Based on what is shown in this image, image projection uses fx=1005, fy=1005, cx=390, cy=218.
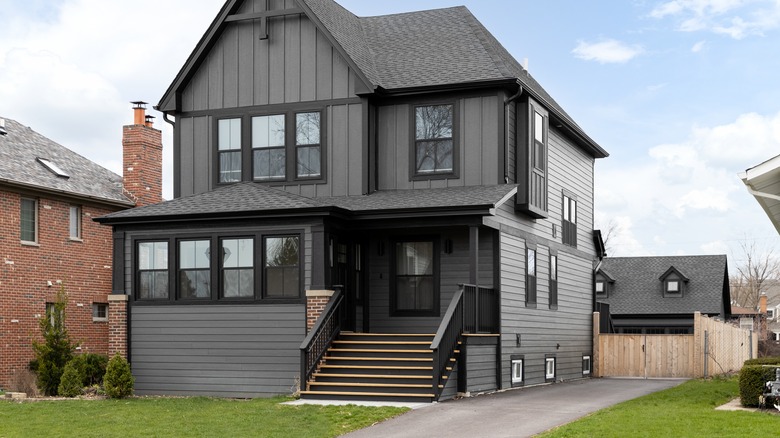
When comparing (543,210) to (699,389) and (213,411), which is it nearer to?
(699,389)

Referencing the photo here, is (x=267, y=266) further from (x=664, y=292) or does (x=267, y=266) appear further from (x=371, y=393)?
(x=664, y=292)

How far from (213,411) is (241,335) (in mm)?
3926

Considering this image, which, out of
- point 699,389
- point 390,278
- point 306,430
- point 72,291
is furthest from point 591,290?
point 306,430

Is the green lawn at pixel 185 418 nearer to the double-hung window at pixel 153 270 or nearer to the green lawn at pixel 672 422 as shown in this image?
the green lawn at pixel 672 422

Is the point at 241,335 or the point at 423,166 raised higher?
the point at 423,166

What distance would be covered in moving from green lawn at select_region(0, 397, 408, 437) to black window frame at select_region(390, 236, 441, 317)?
4.16 meters

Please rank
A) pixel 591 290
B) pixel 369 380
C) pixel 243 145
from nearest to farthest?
1. pixel 369 380
2. pixel 243 145
3. pixel 591 290

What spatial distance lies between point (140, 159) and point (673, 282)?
2884cm

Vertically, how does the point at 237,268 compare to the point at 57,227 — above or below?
below

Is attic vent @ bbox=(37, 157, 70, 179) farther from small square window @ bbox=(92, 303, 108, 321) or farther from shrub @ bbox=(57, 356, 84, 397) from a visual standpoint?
shrub @ bbox=(57, 356, 84, 397)

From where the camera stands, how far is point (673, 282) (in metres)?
48.9

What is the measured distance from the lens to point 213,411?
17.3 metres

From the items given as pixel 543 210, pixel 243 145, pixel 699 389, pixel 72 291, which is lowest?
pixel 699 389

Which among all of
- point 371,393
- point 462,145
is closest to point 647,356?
point 462,145
